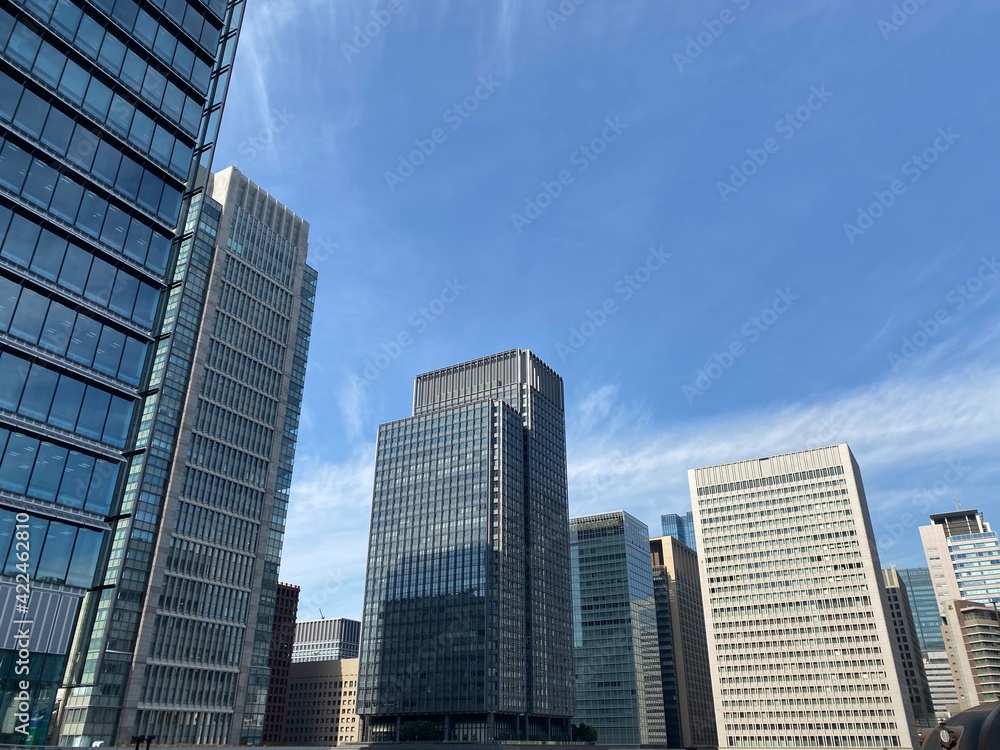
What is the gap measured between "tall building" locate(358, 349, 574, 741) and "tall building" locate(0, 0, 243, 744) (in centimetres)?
12966

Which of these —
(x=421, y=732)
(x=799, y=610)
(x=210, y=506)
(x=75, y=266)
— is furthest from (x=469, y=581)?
(x=75, y=266)

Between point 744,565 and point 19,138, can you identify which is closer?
point 19,138

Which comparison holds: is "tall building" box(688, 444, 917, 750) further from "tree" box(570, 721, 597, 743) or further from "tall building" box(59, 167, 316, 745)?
"tall building" box(59, 167, 316, 745)

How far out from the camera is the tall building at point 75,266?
36219mm

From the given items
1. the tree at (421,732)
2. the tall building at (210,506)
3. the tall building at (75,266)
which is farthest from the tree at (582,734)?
the tall building at (75,266)

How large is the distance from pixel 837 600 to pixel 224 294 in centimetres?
15116

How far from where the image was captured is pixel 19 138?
123 feet

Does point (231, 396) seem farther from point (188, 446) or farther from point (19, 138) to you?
point (19, 138)

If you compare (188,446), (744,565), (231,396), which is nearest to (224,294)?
(231,396)

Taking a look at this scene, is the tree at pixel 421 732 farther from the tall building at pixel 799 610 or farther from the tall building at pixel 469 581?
the tall building at pixel 799 610

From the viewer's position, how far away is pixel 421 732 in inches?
5930

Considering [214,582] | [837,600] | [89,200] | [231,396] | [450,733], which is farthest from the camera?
[837,600]

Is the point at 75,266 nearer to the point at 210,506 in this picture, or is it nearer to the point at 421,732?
the point at 210,506

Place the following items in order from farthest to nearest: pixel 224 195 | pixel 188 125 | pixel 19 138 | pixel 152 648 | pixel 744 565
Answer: pixel 744 565 < pixel 224 195 < pixel 152 648 < pixel 188 125 < pixel 19 138
